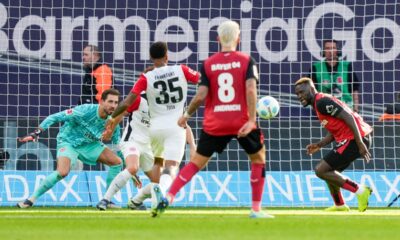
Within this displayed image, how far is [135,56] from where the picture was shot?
21891mm

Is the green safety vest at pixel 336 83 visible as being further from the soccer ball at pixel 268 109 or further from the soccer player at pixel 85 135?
the soccer ball at pixel 268 109

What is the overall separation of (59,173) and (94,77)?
4205 millimetres

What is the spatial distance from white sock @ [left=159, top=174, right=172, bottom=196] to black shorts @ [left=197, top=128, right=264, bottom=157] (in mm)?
927

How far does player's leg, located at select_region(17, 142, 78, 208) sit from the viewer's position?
16.9 metres

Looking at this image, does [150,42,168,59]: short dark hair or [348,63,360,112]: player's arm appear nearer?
[150,42,168,59]: short dark hair

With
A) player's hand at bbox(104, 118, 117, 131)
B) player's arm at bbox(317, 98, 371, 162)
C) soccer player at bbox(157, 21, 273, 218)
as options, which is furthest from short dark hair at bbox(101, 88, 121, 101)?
soccer player at bbox(157, 21, 273, 218)

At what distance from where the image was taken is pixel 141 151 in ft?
54.4

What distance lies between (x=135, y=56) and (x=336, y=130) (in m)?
6.53

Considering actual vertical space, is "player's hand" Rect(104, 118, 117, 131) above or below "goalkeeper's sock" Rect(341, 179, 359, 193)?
above

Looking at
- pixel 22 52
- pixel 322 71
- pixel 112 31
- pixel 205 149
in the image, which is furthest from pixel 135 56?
pixel 205 149

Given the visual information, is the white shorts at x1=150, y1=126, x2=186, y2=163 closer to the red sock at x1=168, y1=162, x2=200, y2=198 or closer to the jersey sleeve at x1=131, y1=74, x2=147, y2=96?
the jersey sleeve at x1=131, y1=74, x2=147, y2=96

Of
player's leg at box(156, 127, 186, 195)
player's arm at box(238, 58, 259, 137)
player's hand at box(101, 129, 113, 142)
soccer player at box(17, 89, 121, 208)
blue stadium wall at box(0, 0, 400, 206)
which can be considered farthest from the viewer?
blue stadium wall at box(0, 0, 400, 206)

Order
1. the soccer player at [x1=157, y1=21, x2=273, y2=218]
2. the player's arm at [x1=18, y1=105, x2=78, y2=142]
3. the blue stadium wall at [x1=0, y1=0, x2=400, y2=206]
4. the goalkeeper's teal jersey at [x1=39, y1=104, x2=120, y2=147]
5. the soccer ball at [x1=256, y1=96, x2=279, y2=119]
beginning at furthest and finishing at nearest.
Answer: the blue stadium wall at [x1=0, y1=0, x2=400, y2=206] → the goalkeeper's teal jersey at [x1=39, y1=104, x2=120, y2=147] → the player's arm at [x1=18, y1=105, x2=78, y2=142] → the soccer ball at [x1=256, y1=96, x2=279, y2=119] → the soccer player at [x1=157, y1=21, x2=273, y2=218]

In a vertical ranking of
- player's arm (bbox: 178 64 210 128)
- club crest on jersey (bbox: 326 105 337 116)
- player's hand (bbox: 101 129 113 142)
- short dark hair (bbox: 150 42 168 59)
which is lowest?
player's hand (bbox: 101 129 113 142)
